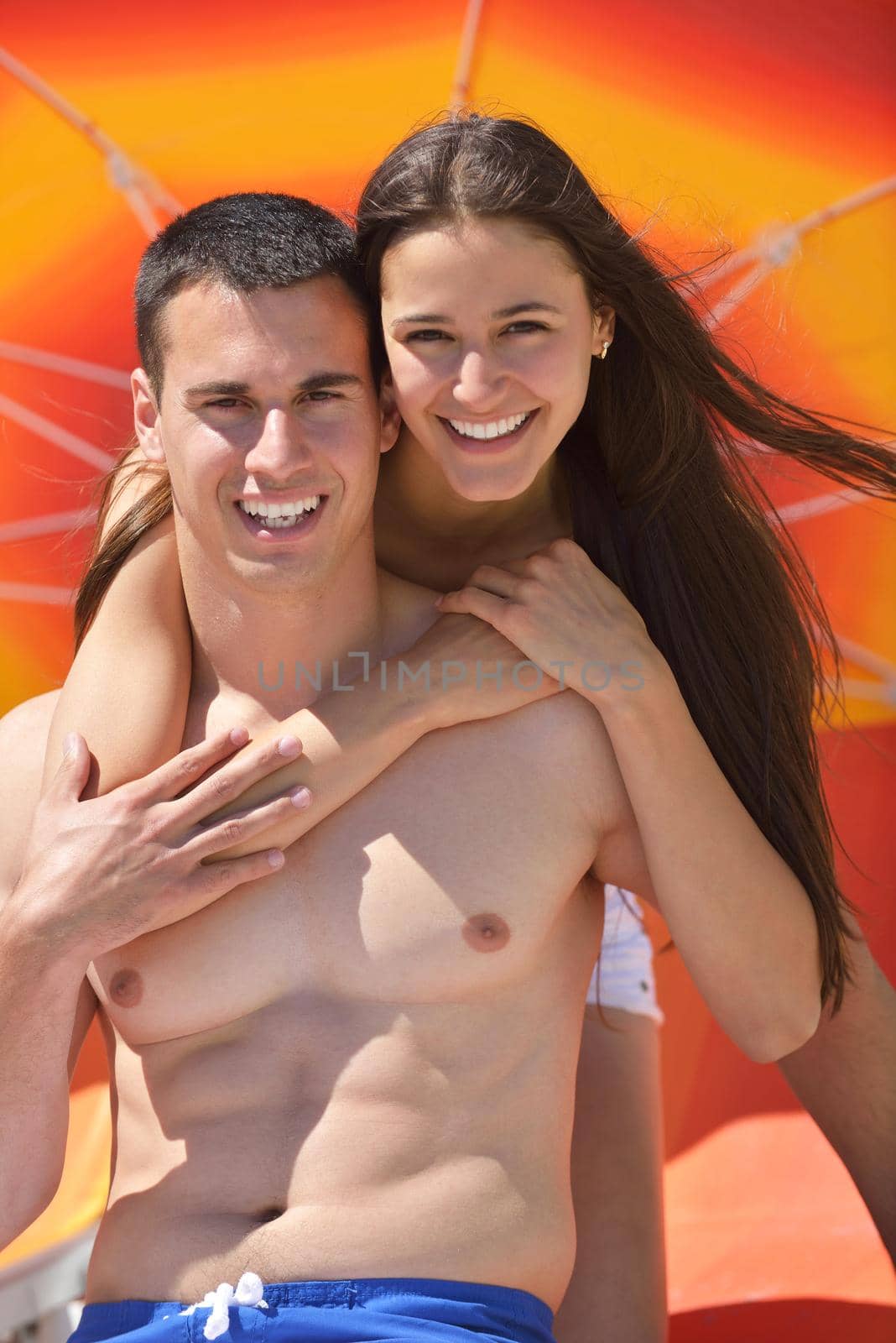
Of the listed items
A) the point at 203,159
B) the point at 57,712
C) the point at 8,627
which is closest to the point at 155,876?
the point at 57,712

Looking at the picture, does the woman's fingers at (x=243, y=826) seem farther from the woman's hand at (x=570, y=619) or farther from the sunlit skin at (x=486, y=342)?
the sunlit skin at (x=486, y=342)

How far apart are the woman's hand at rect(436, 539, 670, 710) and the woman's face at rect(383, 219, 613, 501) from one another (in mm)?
158

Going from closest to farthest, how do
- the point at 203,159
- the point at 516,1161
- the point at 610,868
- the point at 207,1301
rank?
the point at 207,1301
the point at 516,1161
the point at 610,868
the point at 203,159

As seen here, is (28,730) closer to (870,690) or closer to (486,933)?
(486,933)

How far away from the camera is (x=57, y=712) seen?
2.21m

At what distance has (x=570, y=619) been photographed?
2217mm

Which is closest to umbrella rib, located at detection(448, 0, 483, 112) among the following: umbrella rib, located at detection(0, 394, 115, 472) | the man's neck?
umbrella rib, located at detection(0, 394, 115, 472)

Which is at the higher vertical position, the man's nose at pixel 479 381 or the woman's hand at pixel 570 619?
the man's nose at pixel 479 381

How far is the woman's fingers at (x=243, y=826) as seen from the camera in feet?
6.82

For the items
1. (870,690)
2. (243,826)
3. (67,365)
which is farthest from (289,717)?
(870,690)

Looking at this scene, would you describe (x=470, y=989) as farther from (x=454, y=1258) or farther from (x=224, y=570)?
(x=224, y=570)

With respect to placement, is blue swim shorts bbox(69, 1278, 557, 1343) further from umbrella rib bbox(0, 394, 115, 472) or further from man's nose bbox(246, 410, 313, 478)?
umbrella rib bbox(0, 394, 115, 472)

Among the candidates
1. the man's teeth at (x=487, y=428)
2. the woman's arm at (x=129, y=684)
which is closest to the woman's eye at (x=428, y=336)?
the man's teeth at (x=487, y=428)

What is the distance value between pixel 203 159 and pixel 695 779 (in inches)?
83.2
